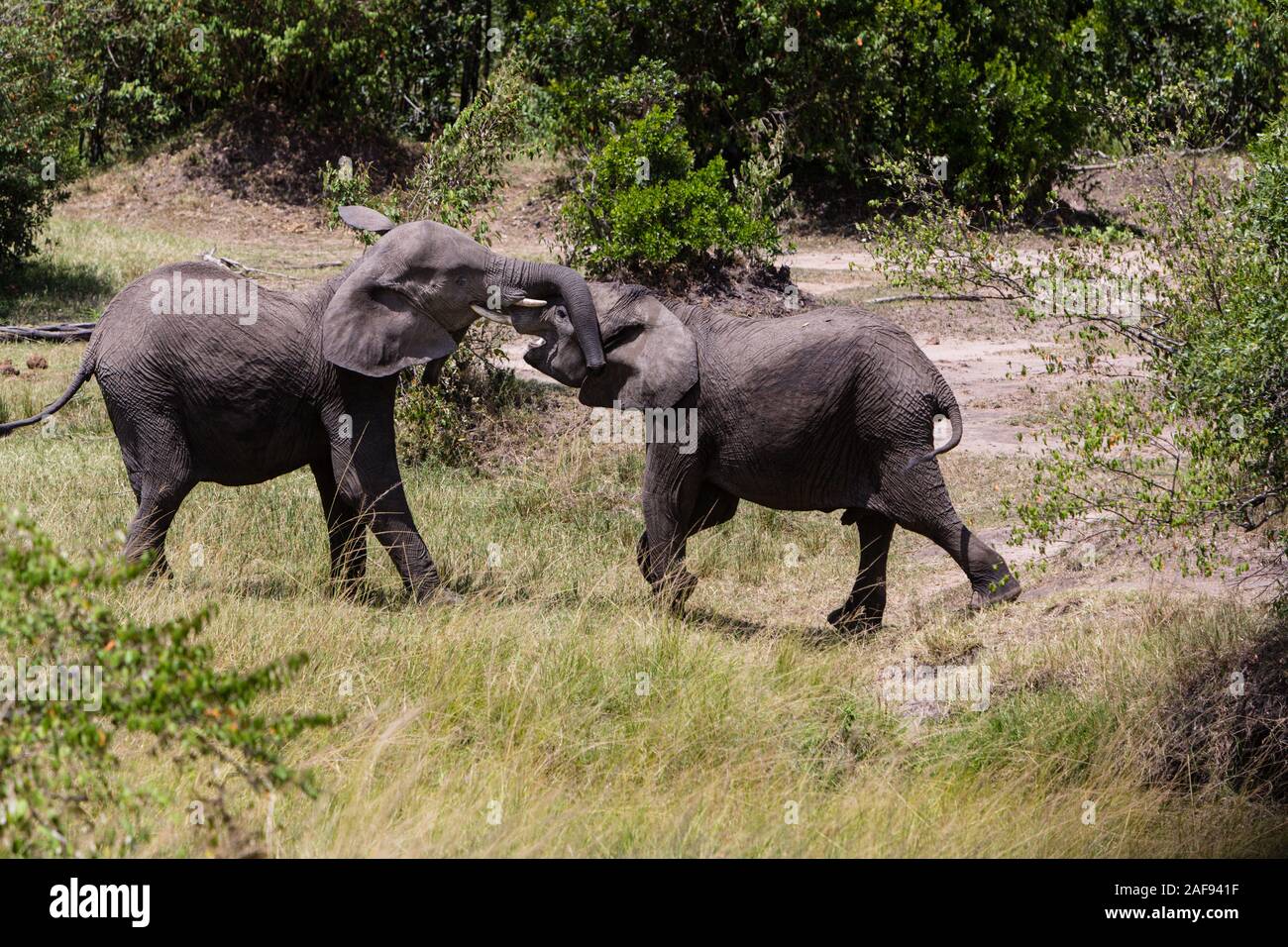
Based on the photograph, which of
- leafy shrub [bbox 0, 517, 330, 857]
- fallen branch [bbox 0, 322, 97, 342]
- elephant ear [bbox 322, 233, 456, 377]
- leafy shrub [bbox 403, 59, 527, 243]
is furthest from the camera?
fallen branch [bbox 0, 322, 97, 342]

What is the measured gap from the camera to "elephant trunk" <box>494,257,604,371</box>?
26.3 feet

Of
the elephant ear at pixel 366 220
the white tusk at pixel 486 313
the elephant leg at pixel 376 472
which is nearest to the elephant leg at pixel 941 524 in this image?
the white tusk at pixel 486 313

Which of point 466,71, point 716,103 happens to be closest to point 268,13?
point 466,71

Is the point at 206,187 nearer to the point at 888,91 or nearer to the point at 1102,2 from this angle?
the point at 888,91

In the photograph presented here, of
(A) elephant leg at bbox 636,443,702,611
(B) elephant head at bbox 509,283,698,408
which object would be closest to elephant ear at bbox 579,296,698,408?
(B) elephant head at bbox 509,283,698,408

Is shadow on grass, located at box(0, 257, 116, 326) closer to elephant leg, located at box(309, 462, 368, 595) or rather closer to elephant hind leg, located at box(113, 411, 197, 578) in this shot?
elephant leg, located at box(309, 462, 368, 595)

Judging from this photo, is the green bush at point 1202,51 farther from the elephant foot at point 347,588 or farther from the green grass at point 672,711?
the elephant foot at point 347,588

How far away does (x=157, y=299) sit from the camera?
8.03 meters

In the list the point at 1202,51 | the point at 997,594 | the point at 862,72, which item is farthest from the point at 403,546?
the point at 1202,51

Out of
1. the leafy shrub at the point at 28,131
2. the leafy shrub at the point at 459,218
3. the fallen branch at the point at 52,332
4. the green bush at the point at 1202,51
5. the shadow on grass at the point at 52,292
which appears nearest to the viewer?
the leafy shrub at the point at 459,218

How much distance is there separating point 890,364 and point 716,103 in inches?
541

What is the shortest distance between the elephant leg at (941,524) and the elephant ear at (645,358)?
1232 mm

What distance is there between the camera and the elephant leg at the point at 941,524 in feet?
26.4

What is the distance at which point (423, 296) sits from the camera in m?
8.06
